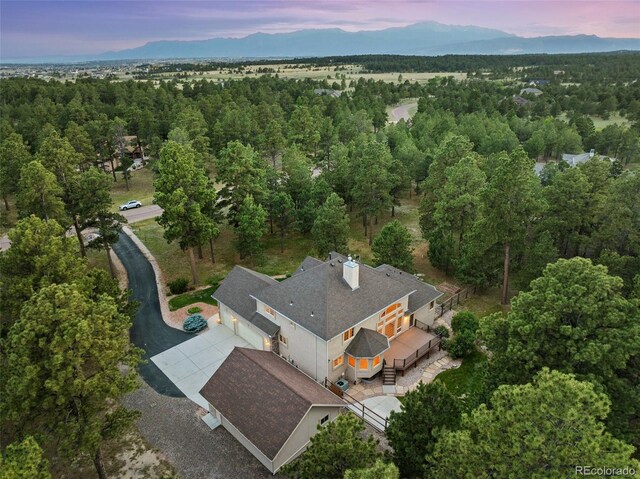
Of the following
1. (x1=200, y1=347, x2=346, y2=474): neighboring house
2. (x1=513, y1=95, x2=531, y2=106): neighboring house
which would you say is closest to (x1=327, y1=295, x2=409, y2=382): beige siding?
(x1=200, y1=347, x2=346, y2=474): neighboring house

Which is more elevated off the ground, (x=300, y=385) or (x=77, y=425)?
(x=77, y=425)

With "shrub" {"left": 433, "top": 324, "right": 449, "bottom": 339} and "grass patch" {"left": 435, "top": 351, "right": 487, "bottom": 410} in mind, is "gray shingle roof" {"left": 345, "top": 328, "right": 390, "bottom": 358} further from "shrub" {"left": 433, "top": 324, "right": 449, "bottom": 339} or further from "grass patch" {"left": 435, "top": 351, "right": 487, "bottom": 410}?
"shrub" {"left": 433, "top": 324, "right": 449, "bottom": 339}

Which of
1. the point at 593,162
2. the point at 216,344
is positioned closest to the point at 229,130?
the point at 216,344

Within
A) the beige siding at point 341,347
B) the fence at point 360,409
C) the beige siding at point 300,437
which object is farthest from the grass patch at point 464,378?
the beige siding at point 300,437

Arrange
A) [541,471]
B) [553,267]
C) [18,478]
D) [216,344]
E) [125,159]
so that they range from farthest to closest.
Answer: [125,159] < [216,344] < [553,267] < [18,478] < [541,471]

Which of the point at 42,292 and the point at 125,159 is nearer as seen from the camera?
the point at 42,292

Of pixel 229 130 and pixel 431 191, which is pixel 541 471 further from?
pixel 229 130

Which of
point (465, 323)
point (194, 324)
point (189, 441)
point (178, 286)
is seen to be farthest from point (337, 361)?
point (178, 286)
